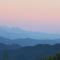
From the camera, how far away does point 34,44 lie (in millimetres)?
7074

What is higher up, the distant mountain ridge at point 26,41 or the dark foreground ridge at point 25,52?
the distant mountain ridge at point 26,41

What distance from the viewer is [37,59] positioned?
7.02m

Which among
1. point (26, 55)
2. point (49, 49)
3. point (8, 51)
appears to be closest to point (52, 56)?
point (49, 49)

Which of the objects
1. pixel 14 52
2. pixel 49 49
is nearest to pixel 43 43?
pixel 49 49

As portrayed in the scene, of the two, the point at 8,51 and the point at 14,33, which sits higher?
the point at 14,33

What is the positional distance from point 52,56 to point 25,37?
828 mm

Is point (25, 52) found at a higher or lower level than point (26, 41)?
lower

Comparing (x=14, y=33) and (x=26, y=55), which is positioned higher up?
(x=14, y=33)

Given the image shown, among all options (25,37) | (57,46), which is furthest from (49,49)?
(25,37)

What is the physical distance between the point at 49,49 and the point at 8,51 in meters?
1.05

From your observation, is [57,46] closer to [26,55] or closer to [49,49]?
[49,49]

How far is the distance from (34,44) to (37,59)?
1.26 feet

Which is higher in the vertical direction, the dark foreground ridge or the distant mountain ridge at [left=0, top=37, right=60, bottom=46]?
the distant mountain ridge at [left=0, top=37, right=60, bottom=46]

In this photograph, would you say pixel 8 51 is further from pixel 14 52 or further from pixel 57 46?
pixel 57 46
